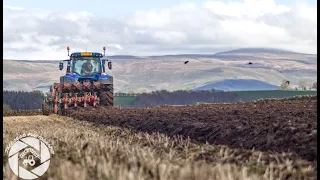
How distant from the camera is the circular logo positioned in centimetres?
852

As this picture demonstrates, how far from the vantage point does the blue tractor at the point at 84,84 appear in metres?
35.8

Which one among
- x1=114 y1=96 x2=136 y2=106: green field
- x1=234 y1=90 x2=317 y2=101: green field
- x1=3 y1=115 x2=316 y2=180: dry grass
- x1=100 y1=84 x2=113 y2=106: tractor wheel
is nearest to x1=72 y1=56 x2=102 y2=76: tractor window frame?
x1=100 y1=84 x2=113 y2=106: tractor wheel

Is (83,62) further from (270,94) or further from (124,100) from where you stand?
(270,94)

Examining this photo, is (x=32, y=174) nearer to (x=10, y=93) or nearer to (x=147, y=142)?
(x=147, y=142)

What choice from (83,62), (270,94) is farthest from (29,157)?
(270,94)

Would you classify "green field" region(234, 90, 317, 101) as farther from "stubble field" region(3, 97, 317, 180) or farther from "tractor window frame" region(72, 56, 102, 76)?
"stubble field" region(3, 97, 317, 180)

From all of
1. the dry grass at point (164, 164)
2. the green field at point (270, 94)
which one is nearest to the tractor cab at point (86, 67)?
the green field at point (270, 94)

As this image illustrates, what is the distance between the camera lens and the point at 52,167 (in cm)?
852

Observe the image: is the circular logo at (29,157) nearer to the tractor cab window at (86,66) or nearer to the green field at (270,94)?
the tractor cab window at (86,66)

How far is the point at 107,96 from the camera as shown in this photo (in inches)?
1467

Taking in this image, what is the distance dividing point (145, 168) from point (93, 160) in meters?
0.71

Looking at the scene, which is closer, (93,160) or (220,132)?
(93,160)

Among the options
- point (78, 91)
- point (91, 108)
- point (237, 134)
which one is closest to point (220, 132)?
point (237, 134)

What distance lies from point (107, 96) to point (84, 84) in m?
1.56
